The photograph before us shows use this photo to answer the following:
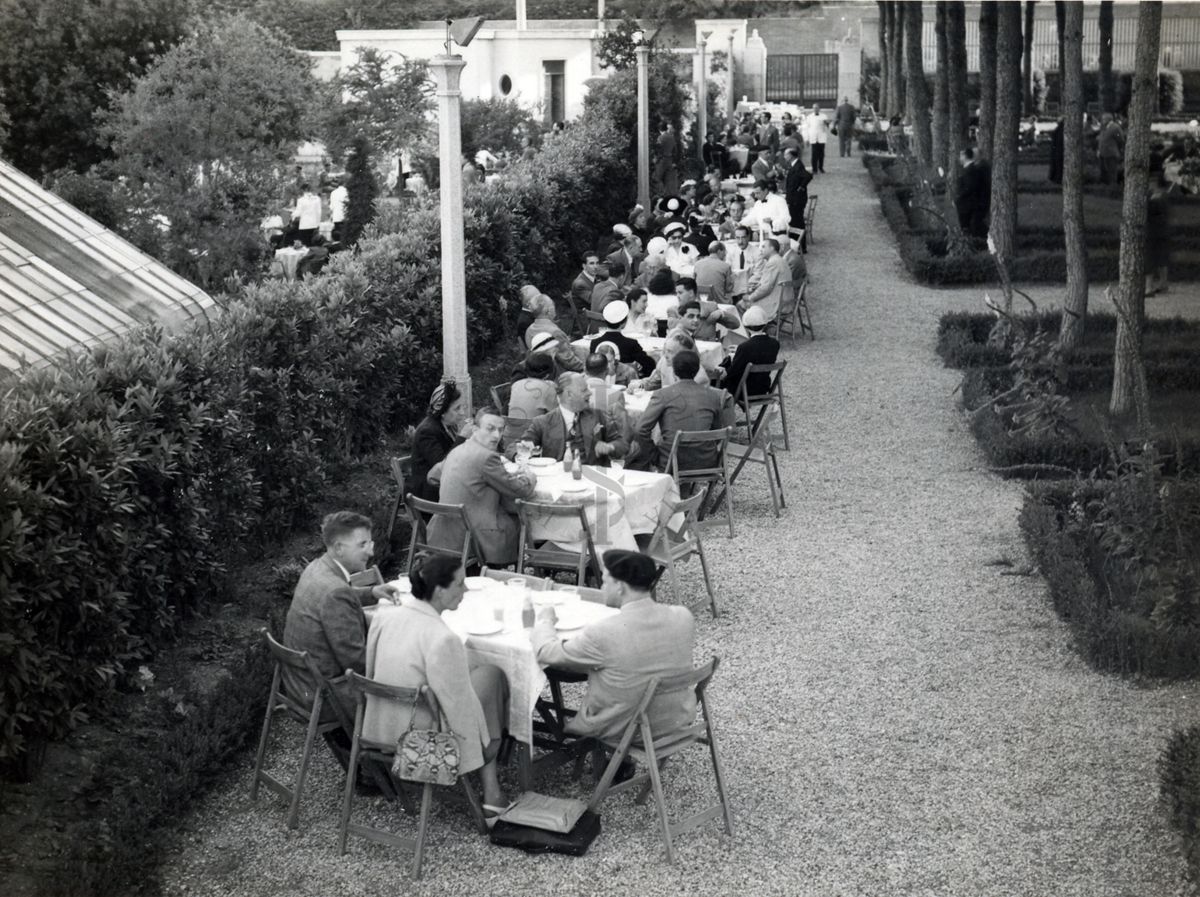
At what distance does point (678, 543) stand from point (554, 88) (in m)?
40.5

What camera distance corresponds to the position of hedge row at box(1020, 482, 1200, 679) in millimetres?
7508

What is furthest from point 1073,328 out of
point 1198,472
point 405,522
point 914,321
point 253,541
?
point 253,541

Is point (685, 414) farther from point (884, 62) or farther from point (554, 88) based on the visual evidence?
point (884, 62)

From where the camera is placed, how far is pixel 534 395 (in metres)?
9.68

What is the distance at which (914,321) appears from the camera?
17.4 metres

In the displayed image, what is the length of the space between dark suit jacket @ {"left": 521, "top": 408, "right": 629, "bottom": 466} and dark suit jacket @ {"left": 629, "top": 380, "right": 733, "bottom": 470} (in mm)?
242

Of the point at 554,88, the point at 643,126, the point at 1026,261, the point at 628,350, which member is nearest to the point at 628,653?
the point at 628,350

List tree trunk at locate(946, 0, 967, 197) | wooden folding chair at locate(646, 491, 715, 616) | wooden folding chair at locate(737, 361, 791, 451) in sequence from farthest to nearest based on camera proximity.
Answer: tree trunk at locate(946, 0, 967, 197), wooden folding chair at locate(737, 361, 791, 451), wooden folding chair at locate(646, 491, 715, 616)

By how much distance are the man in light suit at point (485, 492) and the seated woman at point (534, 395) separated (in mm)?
1421

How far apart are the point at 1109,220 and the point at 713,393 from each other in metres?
15.9

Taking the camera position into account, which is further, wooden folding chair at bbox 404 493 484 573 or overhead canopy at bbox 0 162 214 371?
overhead canopy at bbox 0 162 214 371

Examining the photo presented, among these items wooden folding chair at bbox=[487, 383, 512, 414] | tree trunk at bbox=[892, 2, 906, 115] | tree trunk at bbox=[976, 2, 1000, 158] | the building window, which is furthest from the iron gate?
wooden folding chair at bbox=[487, 383, 512, 414]

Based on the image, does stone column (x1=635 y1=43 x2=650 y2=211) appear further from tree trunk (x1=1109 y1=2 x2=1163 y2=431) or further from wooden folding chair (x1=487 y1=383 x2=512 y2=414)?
wooden folding chair (x1=487 y1=383 x2=512 y2=414)

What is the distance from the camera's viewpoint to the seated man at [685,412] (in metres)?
9.83
